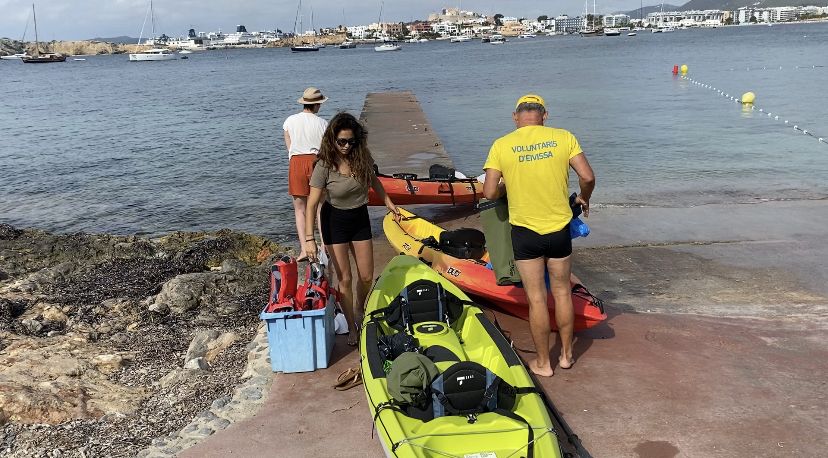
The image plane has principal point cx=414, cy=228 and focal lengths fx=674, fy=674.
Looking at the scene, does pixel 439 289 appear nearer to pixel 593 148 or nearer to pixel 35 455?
pixel 35 455

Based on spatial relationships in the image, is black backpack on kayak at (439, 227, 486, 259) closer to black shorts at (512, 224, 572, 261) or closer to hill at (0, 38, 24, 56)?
black shorts at (512, 224, 572, 261)

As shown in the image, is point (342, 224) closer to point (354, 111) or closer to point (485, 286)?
point (485, 286)

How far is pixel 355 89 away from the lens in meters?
51.4

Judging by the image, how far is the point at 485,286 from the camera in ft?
21.1

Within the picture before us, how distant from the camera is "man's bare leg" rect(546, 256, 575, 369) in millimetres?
4895

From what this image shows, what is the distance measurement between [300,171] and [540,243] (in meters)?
3.07

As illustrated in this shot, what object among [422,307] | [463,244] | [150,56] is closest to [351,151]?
[422,307]

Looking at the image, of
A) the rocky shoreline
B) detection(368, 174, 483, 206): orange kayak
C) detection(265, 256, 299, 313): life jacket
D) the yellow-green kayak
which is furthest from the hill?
the yellow-green kayak

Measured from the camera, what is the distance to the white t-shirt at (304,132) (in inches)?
269

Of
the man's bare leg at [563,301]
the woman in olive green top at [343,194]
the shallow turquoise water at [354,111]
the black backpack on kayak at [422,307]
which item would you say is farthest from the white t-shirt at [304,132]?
the shallow turquoise water at [354,111]

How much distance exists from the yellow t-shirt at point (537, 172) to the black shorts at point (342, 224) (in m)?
1.25

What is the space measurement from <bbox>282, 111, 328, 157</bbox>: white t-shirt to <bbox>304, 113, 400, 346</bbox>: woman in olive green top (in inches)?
58.2

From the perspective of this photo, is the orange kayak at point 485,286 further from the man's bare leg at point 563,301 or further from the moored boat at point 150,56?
the moored boat at point 150,56

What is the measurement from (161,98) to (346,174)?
48.8 m
